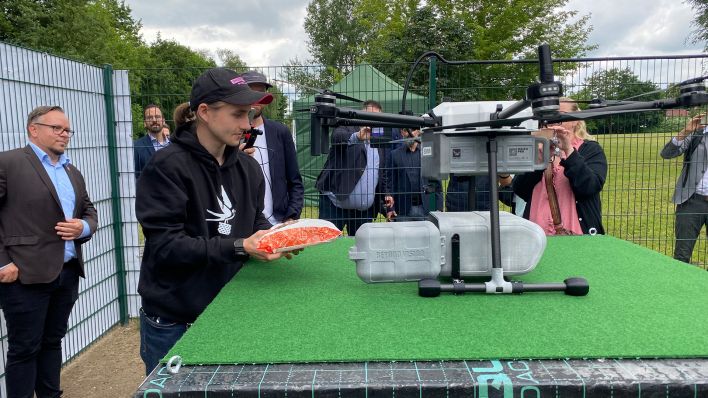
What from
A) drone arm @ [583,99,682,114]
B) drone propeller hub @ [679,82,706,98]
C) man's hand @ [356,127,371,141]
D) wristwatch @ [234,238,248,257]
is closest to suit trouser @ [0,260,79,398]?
wristwatch @ [234,238,248,257]

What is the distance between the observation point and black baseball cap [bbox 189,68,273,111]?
196cm

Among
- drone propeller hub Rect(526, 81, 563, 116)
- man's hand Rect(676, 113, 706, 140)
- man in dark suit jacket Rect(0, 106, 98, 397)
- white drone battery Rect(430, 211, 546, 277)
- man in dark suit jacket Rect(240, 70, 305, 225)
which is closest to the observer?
drone propeller hub Rect(526, 81, 563, 116)

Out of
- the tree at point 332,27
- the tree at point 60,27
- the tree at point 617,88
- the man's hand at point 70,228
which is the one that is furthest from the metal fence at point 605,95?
the tree at point 332,27

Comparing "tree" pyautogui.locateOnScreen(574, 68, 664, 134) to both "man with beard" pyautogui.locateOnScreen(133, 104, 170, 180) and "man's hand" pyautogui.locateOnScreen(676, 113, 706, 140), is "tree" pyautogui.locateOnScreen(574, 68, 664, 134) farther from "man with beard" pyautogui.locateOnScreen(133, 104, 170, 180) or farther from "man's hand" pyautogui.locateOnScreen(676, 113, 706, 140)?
"man with beard" pyautogui.locateOnScreen(133, 104, 170, 180)

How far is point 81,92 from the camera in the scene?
4797mm

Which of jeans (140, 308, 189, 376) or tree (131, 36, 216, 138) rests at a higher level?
tree (131, 36, 216, 138)

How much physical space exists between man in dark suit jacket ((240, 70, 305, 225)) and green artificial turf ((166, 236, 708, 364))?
6.72 feet

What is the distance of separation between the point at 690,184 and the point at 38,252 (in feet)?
20.6

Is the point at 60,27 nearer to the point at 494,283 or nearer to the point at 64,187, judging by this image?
the point at 64,187

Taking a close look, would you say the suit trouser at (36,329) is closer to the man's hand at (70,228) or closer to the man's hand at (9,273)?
the man's hand at (9,273)

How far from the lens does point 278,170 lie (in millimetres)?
4082

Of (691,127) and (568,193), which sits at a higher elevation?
(691,127)

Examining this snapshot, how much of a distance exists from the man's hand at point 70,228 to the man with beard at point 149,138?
183 centimetres

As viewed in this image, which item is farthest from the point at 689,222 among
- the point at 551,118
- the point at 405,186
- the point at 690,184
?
the point at 551,118
